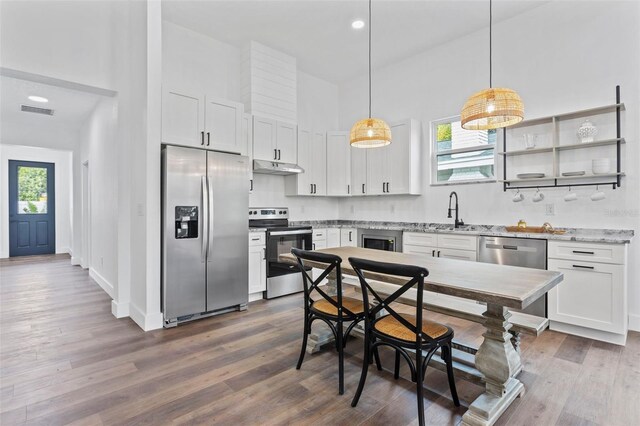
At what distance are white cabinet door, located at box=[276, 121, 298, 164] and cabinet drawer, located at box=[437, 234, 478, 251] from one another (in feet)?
7.89

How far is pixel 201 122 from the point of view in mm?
3719

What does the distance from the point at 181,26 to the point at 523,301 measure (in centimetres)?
484

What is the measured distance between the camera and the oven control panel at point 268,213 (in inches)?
189

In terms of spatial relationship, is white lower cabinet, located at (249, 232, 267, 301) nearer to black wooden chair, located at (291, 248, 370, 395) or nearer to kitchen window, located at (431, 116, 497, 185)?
black wooden chair, located at (291, 248, 370, 395)

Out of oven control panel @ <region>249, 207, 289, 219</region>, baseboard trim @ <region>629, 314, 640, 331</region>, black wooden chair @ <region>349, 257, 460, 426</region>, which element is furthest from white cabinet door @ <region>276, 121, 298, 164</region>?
baseboard trim @ <region>629, 314, 640, 331</region>

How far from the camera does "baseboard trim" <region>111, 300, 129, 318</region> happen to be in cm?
365

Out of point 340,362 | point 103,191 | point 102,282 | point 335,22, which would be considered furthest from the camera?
point 102,282

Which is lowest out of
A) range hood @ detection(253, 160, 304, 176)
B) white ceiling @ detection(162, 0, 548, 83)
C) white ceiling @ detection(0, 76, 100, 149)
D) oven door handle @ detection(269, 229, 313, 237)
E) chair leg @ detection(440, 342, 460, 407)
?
chair leg @ detection(440, 342, 460, 407)

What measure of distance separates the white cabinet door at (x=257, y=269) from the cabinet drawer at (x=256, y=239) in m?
0.05

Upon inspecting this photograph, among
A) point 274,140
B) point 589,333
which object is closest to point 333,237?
point 274,140

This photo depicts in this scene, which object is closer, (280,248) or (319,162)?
(280,248)

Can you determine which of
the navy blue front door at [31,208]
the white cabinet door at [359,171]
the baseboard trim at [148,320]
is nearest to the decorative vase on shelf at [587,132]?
the white cabinet door at [359,171]

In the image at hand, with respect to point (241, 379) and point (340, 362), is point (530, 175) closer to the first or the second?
point (340, 362)

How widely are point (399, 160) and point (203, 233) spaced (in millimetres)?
2985
